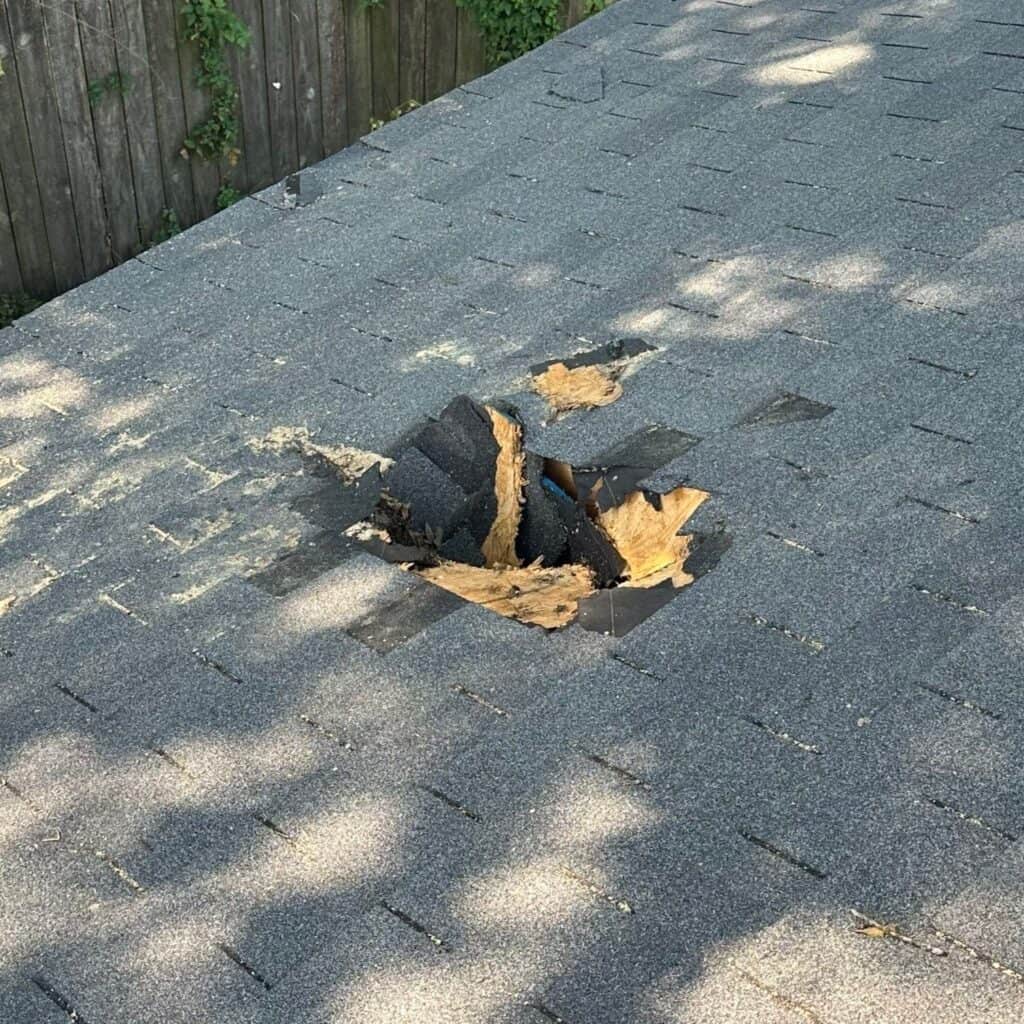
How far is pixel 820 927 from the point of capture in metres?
2.49

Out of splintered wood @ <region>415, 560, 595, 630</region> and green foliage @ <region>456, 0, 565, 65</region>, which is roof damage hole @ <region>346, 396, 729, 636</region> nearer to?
splintered wood @ <region>415, 560, 595, 630</region>

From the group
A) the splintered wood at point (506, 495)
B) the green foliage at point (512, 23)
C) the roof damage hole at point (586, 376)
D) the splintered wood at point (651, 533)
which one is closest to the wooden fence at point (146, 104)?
the green foliage at point (512, 23)

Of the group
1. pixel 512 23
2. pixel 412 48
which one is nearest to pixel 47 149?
pixel 412 48

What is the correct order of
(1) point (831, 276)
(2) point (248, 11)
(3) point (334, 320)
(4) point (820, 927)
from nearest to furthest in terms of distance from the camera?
(4) point (820, 927) → (1) point (831, 276) → (3) point (334, 320) → (2) point (248, 11)

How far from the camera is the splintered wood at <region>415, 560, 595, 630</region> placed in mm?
3545

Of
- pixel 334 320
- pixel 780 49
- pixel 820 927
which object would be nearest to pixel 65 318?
pixel 334 320

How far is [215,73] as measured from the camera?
841 centimetres

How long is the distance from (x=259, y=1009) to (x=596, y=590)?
150cm

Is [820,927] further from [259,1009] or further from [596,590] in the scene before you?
[596,590]

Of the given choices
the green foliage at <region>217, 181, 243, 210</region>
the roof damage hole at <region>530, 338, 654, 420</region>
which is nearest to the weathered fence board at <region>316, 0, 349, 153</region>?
the green foliage at <region>217, 181, 243, 210</region>

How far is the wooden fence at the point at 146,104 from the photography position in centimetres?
766

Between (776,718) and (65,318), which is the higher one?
(776,718)

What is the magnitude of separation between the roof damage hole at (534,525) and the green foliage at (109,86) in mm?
4583

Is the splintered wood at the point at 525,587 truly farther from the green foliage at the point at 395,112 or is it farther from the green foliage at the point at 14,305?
the green foliage at the point at 395,112
